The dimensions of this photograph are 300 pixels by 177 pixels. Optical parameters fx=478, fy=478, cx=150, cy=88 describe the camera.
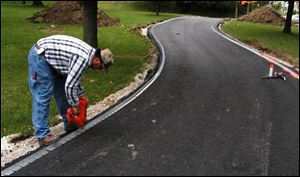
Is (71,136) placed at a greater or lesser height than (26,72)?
greater

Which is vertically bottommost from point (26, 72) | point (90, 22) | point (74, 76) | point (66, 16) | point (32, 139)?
point (66, 16)

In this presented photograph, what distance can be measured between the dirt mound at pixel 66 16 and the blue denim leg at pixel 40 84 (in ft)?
80.5

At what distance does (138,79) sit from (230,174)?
7.42 metres

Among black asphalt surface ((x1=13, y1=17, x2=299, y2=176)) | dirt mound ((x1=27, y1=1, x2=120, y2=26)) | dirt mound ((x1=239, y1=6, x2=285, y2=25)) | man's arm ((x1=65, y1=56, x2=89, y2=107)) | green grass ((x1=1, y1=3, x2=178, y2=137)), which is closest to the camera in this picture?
black asphalt surface ((x1=13, y1=17, x2=299, y2=176))

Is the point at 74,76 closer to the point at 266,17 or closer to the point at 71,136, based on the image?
the point at 71,136

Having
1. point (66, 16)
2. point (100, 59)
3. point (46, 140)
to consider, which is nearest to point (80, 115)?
point (46, 140)

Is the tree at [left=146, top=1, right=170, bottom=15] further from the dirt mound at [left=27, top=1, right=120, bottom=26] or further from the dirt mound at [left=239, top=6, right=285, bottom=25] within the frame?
the dirt mound at [left=27, top=1, right=120, bottom=26]

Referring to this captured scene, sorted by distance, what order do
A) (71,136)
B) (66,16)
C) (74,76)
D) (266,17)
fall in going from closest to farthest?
(74,76) → (71,136) → (66,16) → (266,17)

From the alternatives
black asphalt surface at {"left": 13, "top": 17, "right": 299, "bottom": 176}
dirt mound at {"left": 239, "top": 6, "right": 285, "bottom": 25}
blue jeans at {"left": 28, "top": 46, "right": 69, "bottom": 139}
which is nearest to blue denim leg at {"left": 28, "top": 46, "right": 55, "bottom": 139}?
blue jeans at {"left": 28, "top": 46, "right": 69, "bottom": 139}

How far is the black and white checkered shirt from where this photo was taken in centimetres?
701

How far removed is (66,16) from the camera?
3341 cm

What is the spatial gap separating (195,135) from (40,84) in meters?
2.63

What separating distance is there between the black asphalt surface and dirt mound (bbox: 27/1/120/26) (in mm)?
20077

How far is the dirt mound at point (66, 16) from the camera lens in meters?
32.4
